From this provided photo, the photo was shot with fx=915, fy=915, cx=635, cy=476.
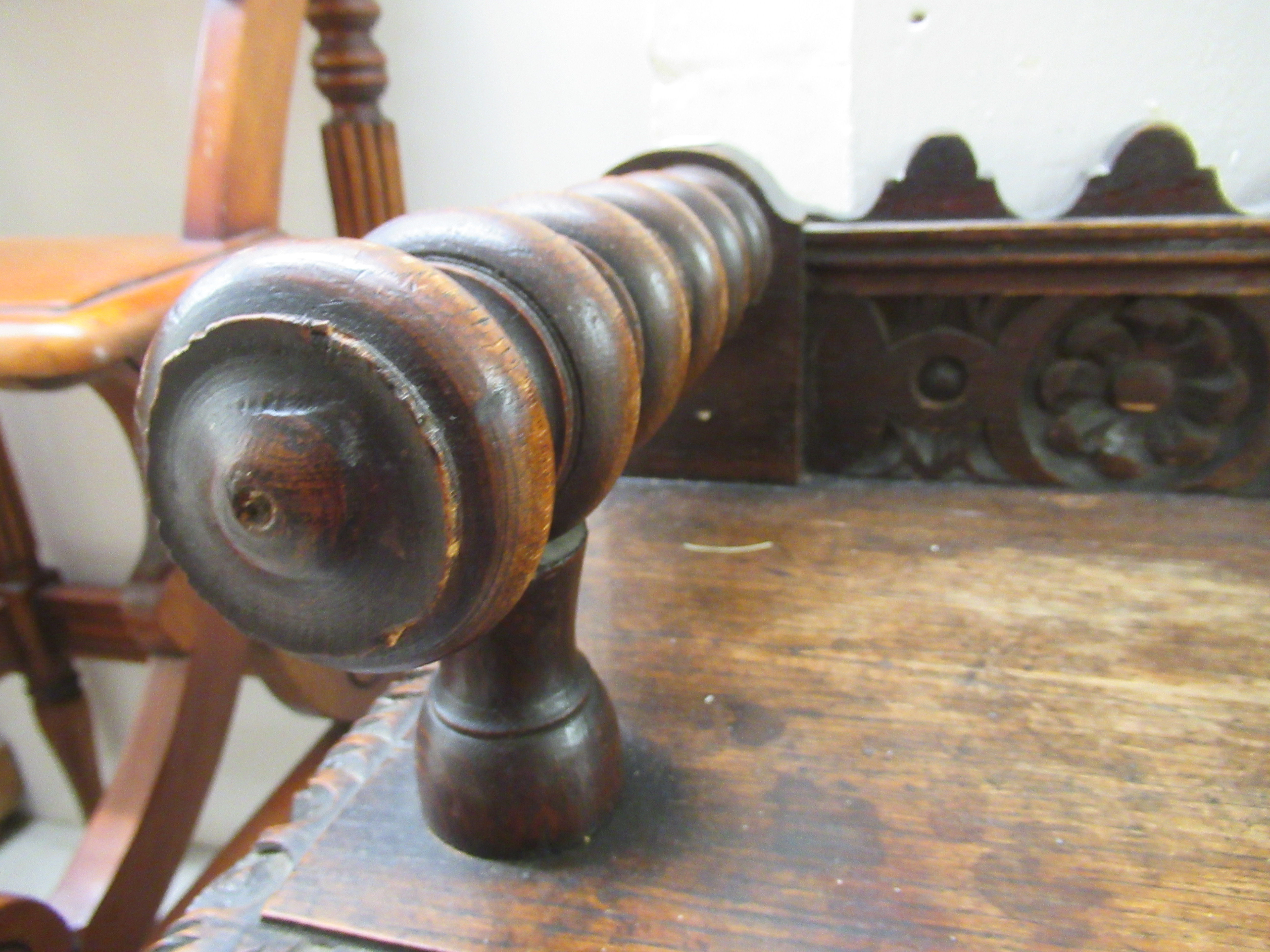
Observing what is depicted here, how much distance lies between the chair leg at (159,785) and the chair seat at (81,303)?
0.28 m

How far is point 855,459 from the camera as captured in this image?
0.72 m

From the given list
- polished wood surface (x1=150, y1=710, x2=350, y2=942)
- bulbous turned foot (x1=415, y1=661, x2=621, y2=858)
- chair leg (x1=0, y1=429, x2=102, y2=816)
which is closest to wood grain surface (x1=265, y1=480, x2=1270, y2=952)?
bulbous turned foot (x1=415, y1=661, x2=621, y2=858)

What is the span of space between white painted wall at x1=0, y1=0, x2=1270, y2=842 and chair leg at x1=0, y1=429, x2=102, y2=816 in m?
0.13

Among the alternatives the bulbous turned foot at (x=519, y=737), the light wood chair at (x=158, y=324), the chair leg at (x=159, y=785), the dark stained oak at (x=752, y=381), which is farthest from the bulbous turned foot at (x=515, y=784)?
the chair leg at (x=159, y=785)

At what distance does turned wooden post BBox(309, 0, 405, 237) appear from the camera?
85 cm

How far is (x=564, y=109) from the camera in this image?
95 centimetres

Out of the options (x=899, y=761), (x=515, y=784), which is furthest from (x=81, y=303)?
(x=899, y=761)

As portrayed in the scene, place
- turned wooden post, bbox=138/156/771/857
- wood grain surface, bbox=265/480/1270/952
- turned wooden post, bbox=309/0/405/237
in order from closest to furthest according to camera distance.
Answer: turned wooden post, bbox=138/156/771/857, wood grain surface, bbox=265/480/1270/952, turned wooden post, bbox=309/0/405/237

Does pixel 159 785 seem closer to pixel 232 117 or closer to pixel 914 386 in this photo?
pixel 232 117

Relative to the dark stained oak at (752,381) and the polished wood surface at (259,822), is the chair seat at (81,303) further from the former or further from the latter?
the polished wood surface at (259,822)

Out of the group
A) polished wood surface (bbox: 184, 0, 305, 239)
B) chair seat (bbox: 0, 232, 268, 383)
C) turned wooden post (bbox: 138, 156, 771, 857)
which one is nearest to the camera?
turned wooden post (bbox: 138, 156, 771, 857)

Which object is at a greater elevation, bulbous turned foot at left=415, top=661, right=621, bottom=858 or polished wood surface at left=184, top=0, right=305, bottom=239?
polished wood surface at left=184, top=0, right=305, bottom=239

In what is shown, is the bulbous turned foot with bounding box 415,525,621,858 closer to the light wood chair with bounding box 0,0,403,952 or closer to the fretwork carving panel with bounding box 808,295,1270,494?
the light wood chair with bounding box 0,0,403,952

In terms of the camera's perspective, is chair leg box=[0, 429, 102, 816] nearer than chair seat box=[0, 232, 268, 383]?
No
